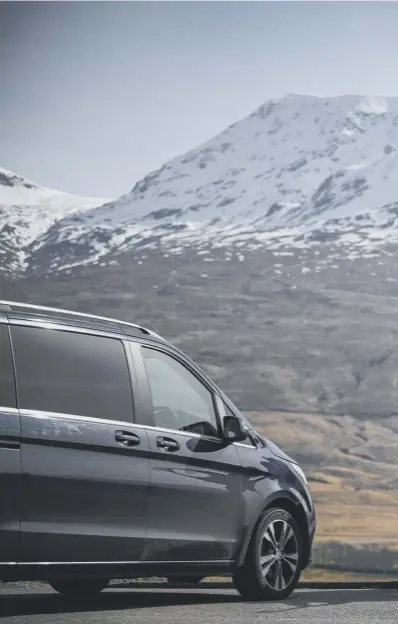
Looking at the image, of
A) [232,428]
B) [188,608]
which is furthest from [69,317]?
[188,608]

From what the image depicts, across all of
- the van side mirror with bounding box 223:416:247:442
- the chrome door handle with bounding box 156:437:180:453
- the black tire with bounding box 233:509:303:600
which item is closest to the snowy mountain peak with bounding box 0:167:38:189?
the black tire with bounding box 233:509:303:600

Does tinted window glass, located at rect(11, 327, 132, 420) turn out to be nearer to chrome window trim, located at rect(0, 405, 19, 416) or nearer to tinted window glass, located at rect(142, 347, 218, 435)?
chrome window trim, located at rect(0, 405, 19, 416)

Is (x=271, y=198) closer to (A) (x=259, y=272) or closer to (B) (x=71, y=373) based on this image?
(A) (x=259, y=272)

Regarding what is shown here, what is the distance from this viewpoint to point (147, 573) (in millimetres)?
7008

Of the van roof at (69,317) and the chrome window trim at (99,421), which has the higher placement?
the van roof at (69,317)

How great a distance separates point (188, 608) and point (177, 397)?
3.63 ft

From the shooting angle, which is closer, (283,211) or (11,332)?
(11,332)

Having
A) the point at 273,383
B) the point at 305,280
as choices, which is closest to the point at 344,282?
the point at 305,280

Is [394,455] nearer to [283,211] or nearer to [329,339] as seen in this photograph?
[329,339]

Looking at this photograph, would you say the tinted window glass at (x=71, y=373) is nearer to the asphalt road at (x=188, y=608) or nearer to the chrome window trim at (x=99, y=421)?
the chrome window trim at (x=99, y=421)

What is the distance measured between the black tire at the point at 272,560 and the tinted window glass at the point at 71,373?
1.34 meters

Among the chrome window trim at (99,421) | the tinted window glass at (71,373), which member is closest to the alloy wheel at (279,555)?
the chrome window trim at (99,421)

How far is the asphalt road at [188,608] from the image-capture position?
649 centimetres

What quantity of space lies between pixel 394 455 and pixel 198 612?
53.5m
